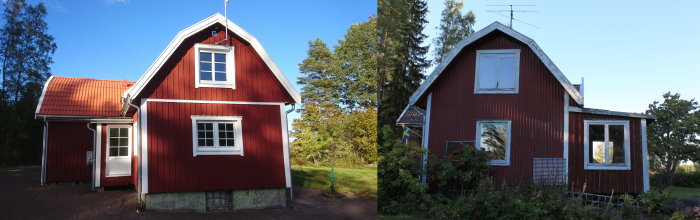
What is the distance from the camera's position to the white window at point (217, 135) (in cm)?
838

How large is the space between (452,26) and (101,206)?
1665cm

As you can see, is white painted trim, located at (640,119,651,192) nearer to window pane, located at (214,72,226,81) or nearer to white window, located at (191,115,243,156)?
white window, located at (191,115,243,156)

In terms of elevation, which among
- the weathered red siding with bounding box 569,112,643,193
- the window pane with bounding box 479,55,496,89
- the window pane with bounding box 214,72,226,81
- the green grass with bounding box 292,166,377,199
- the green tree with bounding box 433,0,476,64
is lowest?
the green grass with bounding box 292,166,377,199

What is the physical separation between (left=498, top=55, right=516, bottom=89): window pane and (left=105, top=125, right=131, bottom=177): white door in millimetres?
7962

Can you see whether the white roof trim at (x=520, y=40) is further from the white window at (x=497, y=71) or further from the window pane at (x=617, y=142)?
the window pane at (x=617, y=142)

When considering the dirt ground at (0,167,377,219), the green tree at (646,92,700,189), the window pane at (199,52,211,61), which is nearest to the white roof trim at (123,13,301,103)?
the window pane at (199,52,211,61)

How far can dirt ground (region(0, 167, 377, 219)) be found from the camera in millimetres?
5801

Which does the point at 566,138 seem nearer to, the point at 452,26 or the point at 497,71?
the point at 497,71

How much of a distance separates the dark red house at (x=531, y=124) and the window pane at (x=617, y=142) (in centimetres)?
2

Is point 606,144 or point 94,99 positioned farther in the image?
point 94,99

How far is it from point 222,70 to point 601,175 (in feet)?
23.9

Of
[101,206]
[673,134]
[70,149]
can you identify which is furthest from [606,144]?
[673,134]

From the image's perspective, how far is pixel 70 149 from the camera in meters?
Result: 11.2

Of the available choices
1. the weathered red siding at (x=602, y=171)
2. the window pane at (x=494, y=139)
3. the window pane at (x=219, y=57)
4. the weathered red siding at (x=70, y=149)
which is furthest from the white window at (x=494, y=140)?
the weathered red siding at (x=70, y=149)
